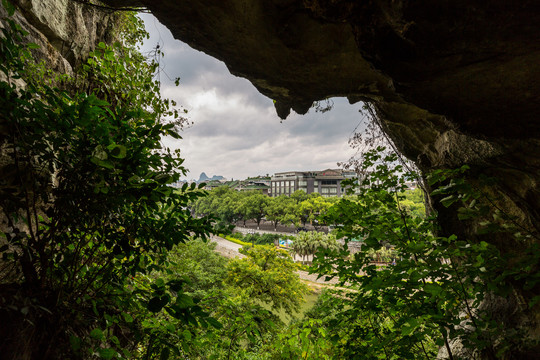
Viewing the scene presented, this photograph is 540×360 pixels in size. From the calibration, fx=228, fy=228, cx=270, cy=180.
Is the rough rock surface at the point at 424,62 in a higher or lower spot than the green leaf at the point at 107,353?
higher

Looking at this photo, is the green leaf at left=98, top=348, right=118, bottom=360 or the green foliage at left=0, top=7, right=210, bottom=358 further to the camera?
the green foliage at left=0, top=7, right=210, bottom=358

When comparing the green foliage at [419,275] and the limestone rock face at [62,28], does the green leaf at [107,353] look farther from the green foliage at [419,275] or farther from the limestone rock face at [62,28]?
the limestone rock face at [62,28]

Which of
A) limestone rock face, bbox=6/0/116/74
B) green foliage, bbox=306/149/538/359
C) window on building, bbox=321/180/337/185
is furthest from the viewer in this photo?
window on building, bbox=321/180/337/185

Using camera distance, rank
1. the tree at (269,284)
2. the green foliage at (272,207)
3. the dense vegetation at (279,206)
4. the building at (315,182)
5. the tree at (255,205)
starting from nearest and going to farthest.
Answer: the tree at (269,284), the dense vegetation at (279,206), the green foliage at (272,207), the tree at (255,205), the building at (315,182)

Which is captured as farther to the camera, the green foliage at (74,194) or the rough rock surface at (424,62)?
the rough rock surface at (424,62)

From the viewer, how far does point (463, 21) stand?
1.92 m

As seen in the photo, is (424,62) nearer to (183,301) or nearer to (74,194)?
(183,301)

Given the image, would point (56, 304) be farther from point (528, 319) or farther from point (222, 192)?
point (222, 192)

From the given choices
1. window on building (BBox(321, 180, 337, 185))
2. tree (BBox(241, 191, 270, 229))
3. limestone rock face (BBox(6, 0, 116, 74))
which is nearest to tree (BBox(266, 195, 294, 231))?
tree (BBox(241, 191, 270, 229))

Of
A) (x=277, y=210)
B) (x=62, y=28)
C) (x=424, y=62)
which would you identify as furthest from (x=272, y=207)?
(x=424, y=62)

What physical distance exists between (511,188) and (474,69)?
1796 mm

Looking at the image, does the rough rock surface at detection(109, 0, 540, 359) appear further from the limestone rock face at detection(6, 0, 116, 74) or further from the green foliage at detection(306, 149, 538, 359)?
the limestone rock face at detection(6, 0, 116, 74)

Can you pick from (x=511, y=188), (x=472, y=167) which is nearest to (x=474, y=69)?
(x=472, y=167)

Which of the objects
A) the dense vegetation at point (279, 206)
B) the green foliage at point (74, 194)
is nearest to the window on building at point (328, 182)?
the dense vegetation at point (279, 206)
